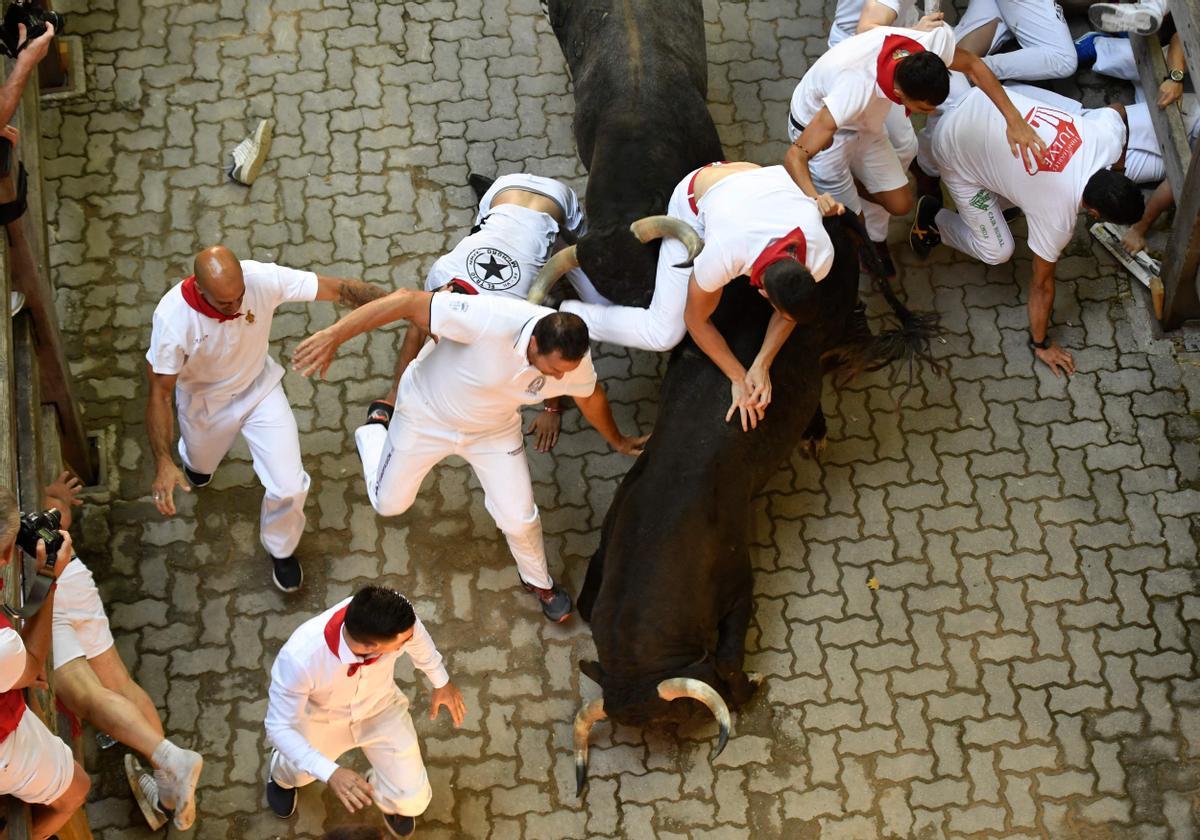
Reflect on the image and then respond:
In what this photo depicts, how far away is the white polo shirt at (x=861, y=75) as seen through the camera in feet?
22.5

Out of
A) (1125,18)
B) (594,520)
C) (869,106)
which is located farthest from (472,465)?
(1125,18)

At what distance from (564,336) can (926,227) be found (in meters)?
3.15

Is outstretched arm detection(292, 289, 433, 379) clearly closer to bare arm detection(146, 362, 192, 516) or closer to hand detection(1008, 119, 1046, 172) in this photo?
bare arm detection(146, 362, 192, 516)

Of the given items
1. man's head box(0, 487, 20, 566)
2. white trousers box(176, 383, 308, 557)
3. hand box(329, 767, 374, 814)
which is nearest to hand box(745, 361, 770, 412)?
white trousers box(176, 383, 308, 557)

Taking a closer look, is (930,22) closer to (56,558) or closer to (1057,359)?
(1057,359)

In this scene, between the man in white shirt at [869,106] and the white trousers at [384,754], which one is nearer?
the white trousers at [384,754]

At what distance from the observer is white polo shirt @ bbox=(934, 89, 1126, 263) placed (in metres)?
7.21

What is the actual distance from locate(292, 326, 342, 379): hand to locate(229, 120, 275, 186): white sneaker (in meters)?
2.85

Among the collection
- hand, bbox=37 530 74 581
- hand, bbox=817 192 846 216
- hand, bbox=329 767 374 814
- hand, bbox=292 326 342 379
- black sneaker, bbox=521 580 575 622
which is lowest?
black sneaker, bbox=521 580 575 622

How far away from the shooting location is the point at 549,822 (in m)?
6.43

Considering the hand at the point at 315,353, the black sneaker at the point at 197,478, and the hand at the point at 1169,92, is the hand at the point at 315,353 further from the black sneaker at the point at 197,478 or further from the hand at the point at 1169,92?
the hand at the point at 1169,92

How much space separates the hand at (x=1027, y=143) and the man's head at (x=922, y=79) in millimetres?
712

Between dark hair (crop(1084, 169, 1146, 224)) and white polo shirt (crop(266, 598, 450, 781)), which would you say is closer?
white polo shirt (crop(266, 598, 450, 781))

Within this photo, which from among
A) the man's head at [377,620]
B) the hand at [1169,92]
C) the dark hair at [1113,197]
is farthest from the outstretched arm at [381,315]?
the hand at [1169,92]
